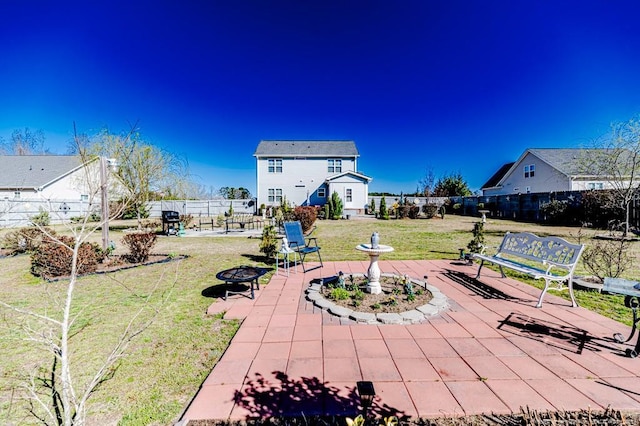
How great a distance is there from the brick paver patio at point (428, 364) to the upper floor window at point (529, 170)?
27714 mm

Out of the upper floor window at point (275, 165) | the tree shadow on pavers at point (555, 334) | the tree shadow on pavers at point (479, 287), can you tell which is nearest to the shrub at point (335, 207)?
the upper floor window at point (275, 165)

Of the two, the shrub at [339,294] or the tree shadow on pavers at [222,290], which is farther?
the tree shadow on pavers at [222,290]

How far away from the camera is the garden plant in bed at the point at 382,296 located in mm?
4047

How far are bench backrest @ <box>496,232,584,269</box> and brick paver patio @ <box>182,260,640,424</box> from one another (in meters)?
0.75

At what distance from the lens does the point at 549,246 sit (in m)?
4.71

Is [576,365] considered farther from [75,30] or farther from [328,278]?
[75,30]

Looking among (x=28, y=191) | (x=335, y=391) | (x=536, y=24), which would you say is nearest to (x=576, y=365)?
(x=335, y=391)

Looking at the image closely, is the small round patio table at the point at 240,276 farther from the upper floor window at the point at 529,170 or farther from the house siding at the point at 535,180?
the upper floor window at the point at 529,170

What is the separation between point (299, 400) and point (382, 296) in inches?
103

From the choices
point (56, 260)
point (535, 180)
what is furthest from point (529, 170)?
point (56, 260)

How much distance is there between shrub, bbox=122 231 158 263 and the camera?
7.38 meters

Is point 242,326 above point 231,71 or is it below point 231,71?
below

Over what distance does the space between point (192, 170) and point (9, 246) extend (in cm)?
1861

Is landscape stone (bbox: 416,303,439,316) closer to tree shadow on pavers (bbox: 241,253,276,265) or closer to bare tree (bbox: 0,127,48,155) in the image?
tree shadow on pavers (bbox: 241,253,276,265)
